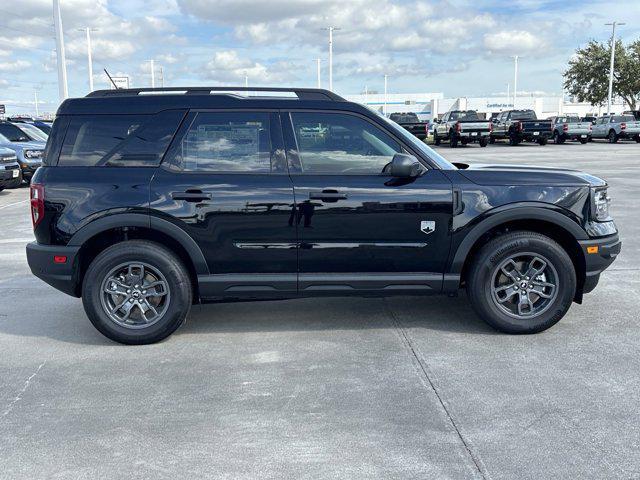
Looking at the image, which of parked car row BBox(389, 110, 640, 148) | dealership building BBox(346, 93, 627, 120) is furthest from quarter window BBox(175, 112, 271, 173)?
dealership building BBox(346, 93, 627, 120)

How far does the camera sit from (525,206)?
15.7 ft

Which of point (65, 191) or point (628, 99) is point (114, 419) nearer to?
point (65, 191)

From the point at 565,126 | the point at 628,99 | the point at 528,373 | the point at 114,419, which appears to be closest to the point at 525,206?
the point at 528,373

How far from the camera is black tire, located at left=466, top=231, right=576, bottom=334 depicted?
4.81 metres

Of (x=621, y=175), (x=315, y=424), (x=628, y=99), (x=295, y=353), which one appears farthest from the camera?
(x=628, y=99)

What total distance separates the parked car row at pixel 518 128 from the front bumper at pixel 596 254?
2736 cm

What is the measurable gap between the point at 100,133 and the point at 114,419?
2.28 metres

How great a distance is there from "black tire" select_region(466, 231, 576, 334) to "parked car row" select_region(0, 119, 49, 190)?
35.6ft

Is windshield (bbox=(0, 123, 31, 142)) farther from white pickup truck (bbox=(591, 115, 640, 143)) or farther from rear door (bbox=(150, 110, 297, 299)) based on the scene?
white pickup truck (bbox=(591, 115, 640, 143))

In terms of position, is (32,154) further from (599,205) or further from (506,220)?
(599,205)

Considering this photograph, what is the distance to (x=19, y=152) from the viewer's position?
53.5ft

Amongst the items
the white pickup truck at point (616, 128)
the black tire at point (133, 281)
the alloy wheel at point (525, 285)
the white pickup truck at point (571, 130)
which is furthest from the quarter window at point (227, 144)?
the white pickup truck at point (616, 128)

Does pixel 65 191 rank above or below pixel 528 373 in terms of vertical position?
above

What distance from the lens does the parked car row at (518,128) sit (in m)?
31.8
